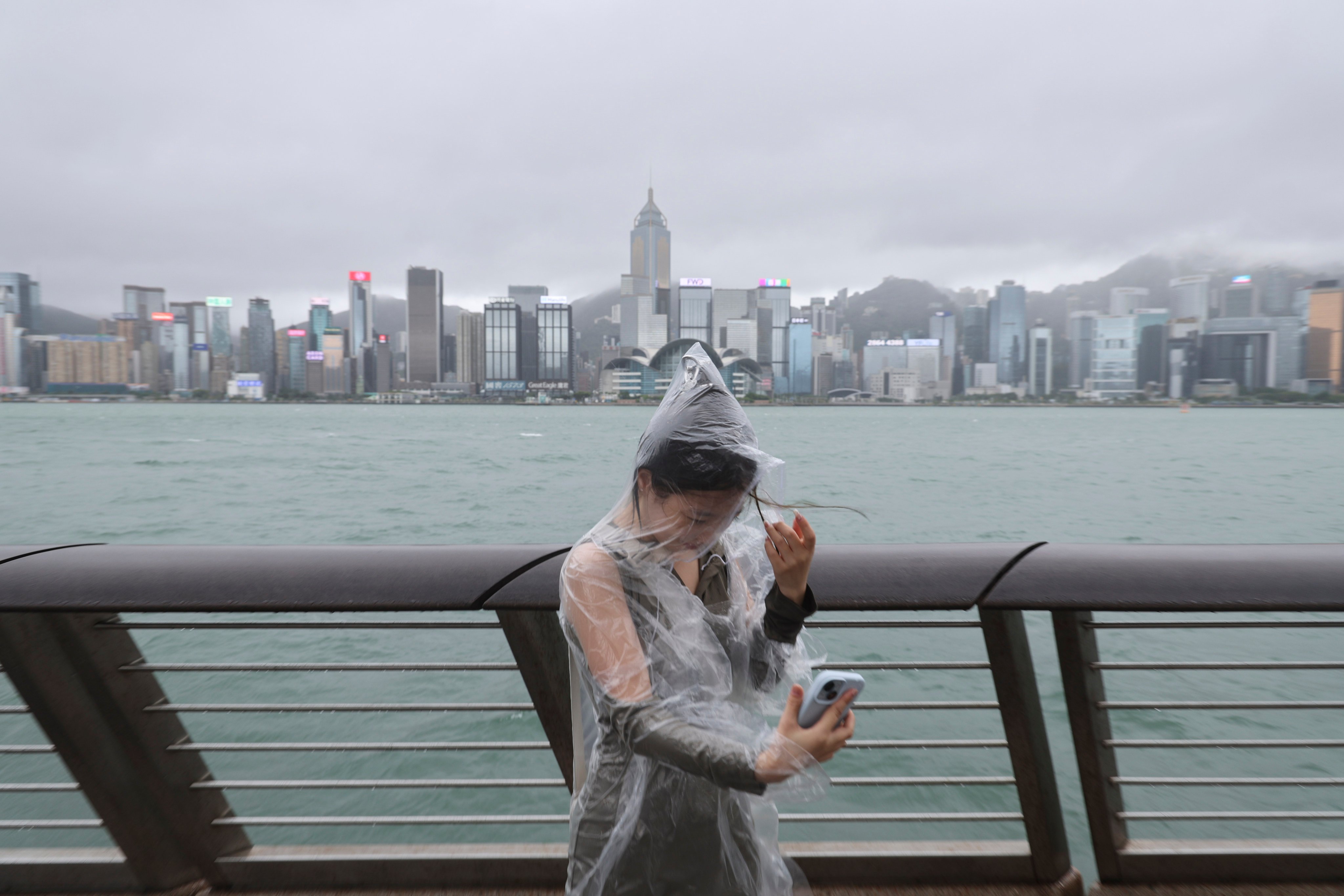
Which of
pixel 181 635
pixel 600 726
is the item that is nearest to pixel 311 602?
pixel 600 726

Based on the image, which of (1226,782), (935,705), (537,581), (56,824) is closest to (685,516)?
(537,581)

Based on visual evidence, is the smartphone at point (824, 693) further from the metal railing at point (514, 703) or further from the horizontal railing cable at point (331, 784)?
the horizontal railing cable at point (331, 784)

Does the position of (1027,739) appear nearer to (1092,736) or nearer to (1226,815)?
(1092,736)

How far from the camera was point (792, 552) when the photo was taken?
1.31 m

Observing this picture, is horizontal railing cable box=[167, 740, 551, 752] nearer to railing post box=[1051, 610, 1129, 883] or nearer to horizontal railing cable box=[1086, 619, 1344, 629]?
horizontal railing cable box=[1086, 619, 1344, 629]

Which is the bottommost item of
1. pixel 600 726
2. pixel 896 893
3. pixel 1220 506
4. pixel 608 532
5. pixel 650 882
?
pixel 1220 506

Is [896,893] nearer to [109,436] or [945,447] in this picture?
[945,447]

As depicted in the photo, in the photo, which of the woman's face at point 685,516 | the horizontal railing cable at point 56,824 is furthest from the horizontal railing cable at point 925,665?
the horizontal railing cable at point 56,824

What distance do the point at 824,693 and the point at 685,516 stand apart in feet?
1.12

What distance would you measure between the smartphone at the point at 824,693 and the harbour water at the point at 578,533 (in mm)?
463

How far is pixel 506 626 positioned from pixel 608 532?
0.62 metres

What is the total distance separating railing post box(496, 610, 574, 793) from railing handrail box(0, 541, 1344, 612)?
14cm

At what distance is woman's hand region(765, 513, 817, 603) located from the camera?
4.25 ft

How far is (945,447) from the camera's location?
66625mm
